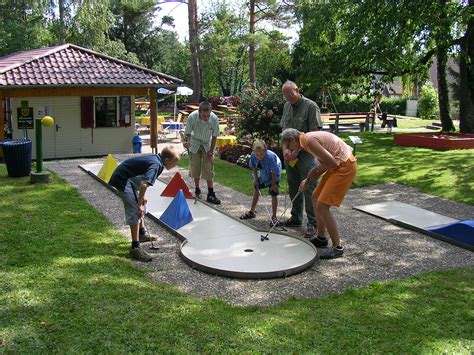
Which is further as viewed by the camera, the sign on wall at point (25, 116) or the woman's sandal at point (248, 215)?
the sign on wall at point (25, 116)

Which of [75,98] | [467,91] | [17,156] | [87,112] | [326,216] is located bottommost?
[326,216]

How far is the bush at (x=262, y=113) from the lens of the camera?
40.9 ft

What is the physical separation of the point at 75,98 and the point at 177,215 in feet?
29.5

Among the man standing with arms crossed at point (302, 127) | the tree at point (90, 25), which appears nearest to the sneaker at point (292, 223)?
the man standing with arms crossed at point (302, 127)

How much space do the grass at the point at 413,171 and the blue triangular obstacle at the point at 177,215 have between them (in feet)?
7.90

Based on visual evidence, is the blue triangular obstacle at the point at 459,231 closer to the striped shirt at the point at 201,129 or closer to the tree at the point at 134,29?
the striped shirt at the point at 201,129

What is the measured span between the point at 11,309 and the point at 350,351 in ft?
8.56

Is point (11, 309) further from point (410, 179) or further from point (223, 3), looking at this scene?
point (223, 3)

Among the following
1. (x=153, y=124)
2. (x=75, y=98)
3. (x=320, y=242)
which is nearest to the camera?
(x=320, y=242)

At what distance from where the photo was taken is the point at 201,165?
328 inches

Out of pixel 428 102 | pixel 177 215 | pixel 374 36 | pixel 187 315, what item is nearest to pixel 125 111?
pixel 374 36

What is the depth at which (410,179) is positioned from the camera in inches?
412

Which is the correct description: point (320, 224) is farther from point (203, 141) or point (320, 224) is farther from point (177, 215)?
point (203, 141)

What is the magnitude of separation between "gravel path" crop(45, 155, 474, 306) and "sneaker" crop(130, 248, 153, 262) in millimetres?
93
